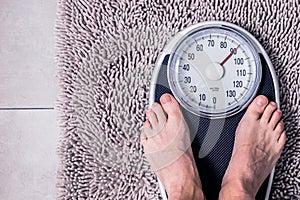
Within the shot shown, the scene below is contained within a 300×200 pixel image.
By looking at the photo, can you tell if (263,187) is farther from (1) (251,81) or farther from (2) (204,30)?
(2) (204,30)

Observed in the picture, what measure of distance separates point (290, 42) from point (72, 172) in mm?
464

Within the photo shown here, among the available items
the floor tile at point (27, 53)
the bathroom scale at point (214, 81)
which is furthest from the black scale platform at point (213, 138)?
the floor tile at point (27, 53)

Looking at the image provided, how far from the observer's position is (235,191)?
0.95m

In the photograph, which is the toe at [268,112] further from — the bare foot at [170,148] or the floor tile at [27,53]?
the floor tile at [27,53]

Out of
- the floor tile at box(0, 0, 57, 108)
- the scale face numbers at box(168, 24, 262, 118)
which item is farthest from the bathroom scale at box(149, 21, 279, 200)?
the floor tile at box(0, 0, 57, 108)

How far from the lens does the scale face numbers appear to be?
3.19ft

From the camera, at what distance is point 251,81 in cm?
97

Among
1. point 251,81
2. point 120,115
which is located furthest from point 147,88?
point 251,81

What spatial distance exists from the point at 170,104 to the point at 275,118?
0.19m

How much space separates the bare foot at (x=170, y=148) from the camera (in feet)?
3.18

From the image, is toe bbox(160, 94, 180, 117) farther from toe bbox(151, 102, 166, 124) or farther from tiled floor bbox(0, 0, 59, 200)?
tiled floor bbox(0, 0, 59, 200)

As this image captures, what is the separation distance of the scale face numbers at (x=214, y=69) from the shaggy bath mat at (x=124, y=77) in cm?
5

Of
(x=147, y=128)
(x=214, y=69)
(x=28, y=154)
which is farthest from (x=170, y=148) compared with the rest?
(x=28, y=154)

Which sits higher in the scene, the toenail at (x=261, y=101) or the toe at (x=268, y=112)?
the toenail at (x=261, y=101)
